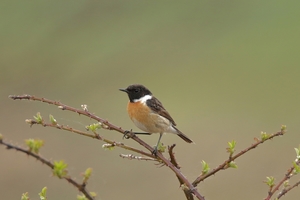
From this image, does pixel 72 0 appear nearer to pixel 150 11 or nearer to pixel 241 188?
pixel 150 11

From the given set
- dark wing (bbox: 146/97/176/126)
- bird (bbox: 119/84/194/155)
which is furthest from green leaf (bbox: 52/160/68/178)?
dark wing (bbox: 146/97/176/126)

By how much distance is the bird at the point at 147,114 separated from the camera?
509 cm

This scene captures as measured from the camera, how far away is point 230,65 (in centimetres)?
2373

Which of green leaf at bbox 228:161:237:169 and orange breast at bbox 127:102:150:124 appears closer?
green leaf at bbox 228:161:237:169

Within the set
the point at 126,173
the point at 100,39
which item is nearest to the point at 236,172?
the point at 126,173

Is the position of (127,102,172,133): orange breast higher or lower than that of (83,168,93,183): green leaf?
higher

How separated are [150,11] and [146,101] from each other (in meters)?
21.5

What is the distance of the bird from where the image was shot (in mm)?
5090

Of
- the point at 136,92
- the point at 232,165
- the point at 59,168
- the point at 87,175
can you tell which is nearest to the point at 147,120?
the point at 136,92

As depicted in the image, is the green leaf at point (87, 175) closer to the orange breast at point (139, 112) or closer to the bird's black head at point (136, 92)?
the orange breast at point (139, 112)

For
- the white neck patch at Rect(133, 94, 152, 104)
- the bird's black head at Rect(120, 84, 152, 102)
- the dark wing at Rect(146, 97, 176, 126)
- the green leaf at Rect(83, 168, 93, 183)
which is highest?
the bird's black head at Rect(120, 84, 152, 102)

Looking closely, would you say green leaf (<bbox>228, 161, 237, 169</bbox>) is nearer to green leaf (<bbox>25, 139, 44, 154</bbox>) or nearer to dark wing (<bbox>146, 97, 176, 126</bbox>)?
green leaf (<bbox>25, 139, 44, 154</bbox>)

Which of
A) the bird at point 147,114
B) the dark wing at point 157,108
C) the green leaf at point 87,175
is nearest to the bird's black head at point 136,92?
the bird at point 147,114

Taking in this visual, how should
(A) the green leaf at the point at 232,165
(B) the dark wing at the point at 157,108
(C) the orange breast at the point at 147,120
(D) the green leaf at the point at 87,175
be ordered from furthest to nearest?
(B) the dark wing at the point at 157,108
(C) the orange breast at the point at 147,120
(A) the green leaf at the point at 232,165
(D) the green leaf at the point at 87,175
